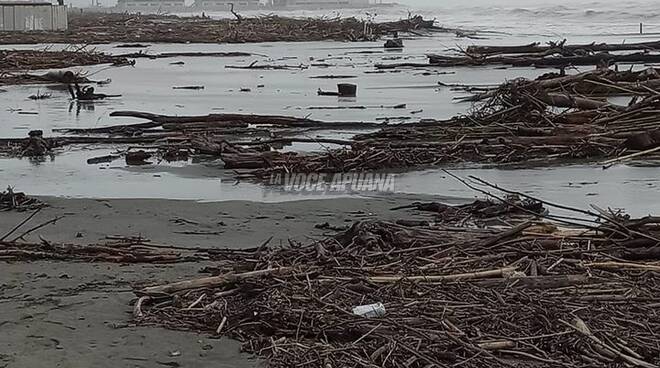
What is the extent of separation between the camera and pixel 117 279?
589cm

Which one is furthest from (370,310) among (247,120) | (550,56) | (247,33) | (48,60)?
(247,33)

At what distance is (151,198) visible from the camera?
29.4 feet

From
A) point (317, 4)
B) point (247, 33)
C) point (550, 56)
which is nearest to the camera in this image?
point (550, 56)

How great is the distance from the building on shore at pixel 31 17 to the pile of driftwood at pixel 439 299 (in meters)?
47.0

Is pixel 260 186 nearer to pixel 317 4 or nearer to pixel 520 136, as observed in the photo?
pixel 520 136

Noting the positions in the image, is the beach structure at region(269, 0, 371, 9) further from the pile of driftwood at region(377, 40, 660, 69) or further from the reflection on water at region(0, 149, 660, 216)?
the reflection on water at region(0, 149, 660, 216)

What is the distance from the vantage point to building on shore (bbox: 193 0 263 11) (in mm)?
173650

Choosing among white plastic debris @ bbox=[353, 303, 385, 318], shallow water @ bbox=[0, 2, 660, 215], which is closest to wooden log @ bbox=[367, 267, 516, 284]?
white plastic debris @ bbox=[353, 303, 385, 318]

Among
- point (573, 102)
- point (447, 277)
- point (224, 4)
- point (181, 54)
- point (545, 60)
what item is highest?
point (224, 4)

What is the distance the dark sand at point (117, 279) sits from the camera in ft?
14.7

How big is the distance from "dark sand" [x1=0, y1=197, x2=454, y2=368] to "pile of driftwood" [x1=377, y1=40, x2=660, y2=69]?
640 inches

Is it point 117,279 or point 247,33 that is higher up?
point 247,33

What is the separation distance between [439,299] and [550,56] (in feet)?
68.0

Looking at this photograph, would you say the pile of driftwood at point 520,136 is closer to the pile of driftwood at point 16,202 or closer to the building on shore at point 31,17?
the pile of driftwood at point 16,202
